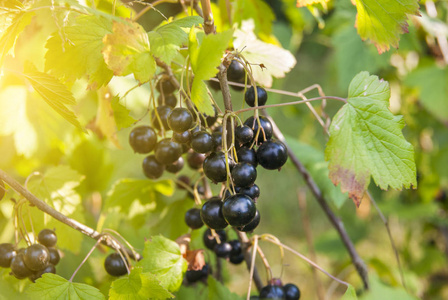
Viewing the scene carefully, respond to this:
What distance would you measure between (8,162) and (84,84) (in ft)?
1.18

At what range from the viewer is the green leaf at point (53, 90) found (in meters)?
0.70

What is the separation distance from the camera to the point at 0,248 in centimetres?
78

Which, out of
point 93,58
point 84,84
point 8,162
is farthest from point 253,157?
point 8,162

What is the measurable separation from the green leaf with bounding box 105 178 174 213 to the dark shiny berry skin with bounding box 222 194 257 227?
0.43 metres

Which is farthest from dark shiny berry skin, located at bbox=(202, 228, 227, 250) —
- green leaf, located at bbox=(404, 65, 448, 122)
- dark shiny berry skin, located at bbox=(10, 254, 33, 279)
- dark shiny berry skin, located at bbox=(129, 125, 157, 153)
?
green leaf, located at bbox=(404, 65, 448, 122)

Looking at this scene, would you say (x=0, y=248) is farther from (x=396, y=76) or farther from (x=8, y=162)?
(x=396, y=76)

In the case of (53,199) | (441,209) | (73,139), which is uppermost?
(53,199)

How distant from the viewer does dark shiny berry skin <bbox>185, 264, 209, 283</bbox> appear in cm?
94

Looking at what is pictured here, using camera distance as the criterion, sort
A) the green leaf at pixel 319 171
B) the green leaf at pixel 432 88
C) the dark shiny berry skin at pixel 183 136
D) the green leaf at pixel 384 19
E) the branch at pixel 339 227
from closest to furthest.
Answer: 1. the dark shiny berry skin at pixel 183 136
2. the green leaf at pixel 384 19
3. the branch at pixel 339 227
4. the green leaf at pixel 319 171
5. the green leaf at pixel 432 88

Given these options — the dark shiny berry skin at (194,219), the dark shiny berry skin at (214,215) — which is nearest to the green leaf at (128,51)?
the dark shiny berry skin at (214,215)

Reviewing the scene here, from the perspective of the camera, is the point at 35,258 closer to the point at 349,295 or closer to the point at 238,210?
the point at 238,210

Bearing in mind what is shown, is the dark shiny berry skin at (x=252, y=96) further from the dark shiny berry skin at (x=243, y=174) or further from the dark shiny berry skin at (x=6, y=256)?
the dark shiny berry skin at (x=6, y=256)

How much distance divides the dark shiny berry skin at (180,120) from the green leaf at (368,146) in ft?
0.84

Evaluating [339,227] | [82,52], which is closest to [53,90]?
[82,52]
